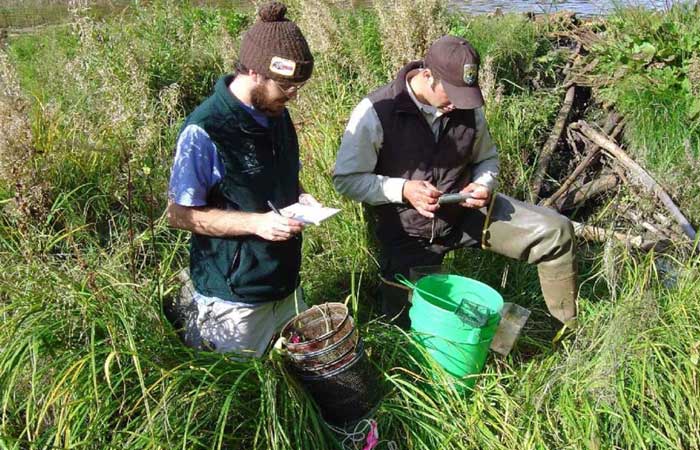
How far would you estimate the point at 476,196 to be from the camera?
3166 millimetres

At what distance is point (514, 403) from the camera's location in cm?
281

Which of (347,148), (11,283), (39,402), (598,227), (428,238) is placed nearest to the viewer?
(39,402)

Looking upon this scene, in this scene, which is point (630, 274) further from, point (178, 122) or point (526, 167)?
point (178, 122)

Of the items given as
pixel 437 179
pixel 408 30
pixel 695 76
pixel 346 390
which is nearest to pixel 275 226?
pixel 346 390

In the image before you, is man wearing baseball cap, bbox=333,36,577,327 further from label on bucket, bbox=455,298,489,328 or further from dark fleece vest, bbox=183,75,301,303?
dark fleece vest, bbox=183,75,301,303

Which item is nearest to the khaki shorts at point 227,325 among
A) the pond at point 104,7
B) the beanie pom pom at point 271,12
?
the beanie pom pom at point 271,12

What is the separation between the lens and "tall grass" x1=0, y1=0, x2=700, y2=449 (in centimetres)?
209

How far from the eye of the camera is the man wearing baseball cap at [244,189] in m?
2.36

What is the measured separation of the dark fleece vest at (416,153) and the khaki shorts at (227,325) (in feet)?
2.70

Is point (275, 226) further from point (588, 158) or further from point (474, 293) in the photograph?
point (588, 158)

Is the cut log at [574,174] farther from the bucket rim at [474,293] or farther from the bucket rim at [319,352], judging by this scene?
the bucket rim at [319,352]

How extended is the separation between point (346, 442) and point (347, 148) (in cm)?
146

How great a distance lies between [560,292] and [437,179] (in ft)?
3.01

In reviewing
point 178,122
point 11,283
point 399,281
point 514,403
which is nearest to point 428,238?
point 399,281
